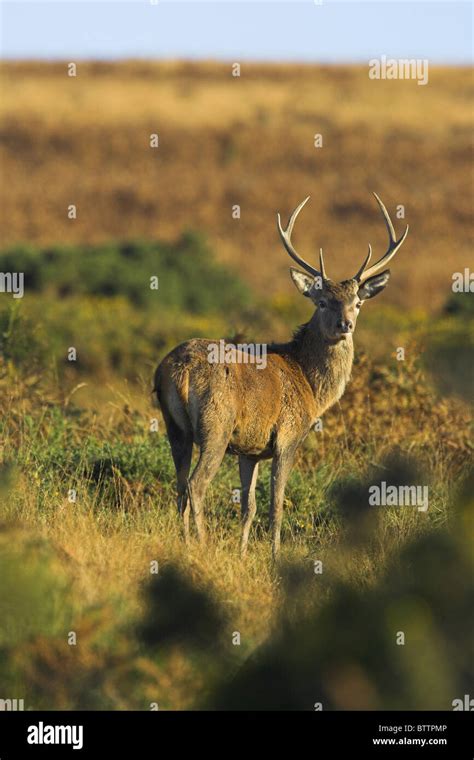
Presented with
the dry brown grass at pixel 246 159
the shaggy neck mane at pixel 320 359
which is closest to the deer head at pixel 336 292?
the shaggy neck mane at pixel 320 359

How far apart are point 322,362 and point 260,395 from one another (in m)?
1.00

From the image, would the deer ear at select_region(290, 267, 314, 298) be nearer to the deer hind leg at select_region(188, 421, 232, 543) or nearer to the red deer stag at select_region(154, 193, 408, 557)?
the red deer stag at select_region(154, 193, 408, 557)

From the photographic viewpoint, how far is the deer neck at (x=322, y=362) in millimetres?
10820

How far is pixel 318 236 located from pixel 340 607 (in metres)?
40.4

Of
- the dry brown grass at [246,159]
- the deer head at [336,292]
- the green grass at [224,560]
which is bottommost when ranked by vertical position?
the green grass at [224,560]

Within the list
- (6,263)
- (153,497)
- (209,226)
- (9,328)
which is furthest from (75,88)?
(153,497)

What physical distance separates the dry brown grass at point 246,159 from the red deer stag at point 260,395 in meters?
25.8

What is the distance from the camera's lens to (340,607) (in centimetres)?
457

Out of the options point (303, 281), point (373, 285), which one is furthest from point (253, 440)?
point (373, 285)

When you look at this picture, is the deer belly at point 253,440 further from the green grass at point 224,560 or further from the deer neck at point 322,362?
the deer neck at point 322,362

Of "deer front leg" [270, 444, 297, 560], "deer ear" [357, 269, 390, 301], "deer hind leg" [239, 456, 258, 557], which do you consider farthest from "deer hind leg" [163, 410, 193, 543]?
"deer ear" [357, 269, 390, 301]

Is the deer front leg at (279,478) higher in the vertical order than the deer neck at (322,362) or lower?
lower

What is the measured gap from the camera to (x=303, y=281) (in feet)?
35.6

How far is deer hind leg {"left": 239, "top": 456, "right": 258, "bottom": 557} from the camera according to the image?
33.6 feet
